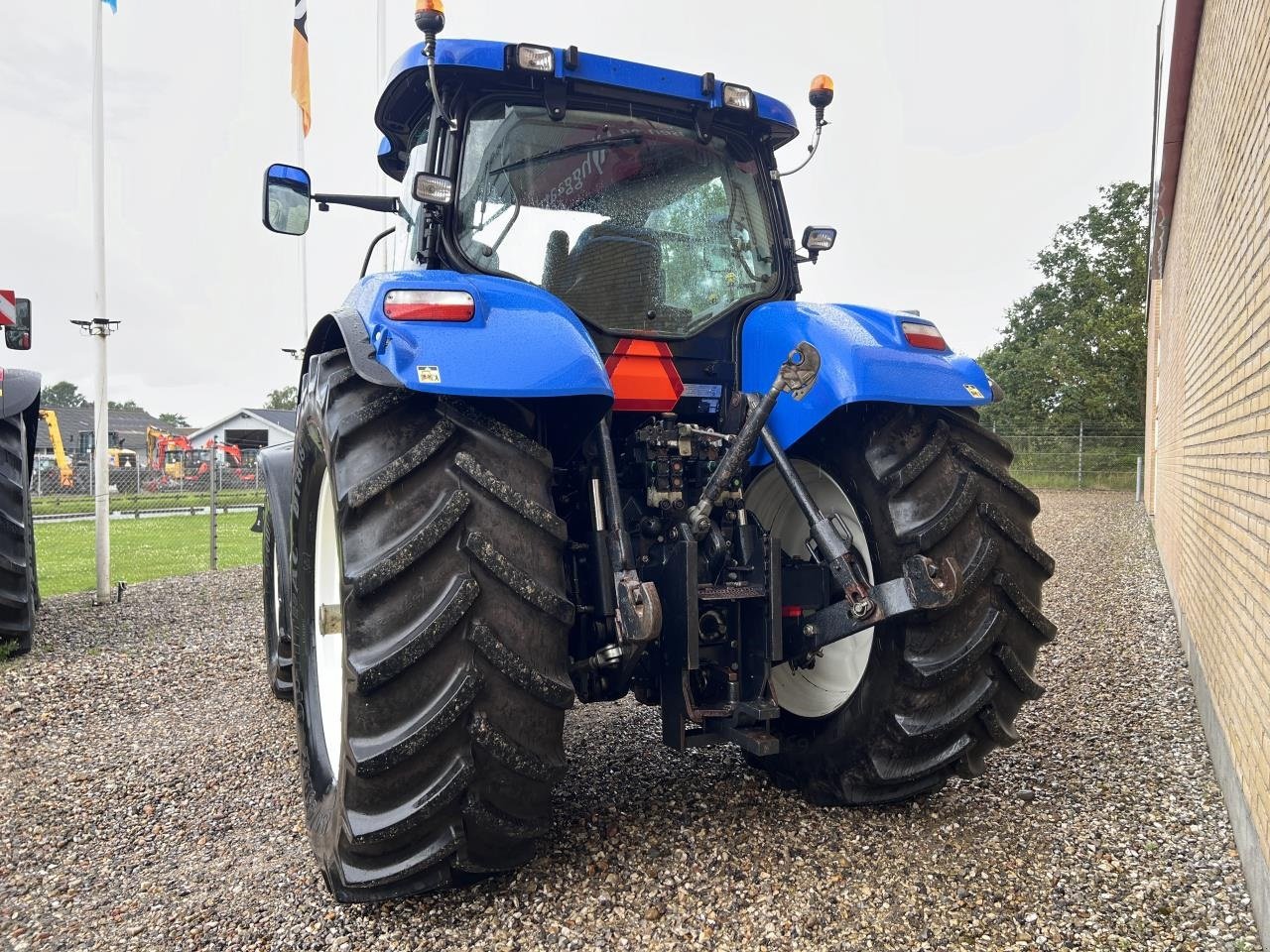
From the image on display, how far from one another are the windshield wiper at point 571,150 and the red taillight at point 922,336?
115 centimetres

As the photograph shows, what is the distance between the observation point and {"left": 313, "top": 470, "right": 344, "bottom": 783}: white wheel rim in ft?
9.55

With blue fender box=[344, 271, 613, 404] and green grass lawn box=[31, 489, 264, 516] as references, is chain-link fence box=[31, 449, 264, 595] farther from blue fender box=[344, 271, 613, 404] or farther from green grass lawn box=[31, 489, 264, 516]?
blue fender box=[344, 271, 613, 404]

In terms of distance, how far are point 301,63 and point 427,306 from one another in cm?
991

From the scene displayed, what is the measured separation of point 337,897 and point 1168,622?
6.33 meters

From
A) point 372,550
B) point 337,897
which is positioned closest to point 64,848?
point 337,897

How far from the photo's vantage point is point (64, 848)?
9.59 feet

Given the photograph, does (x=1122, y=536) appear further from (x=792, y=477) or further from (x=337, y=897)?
(x=337, y=897)

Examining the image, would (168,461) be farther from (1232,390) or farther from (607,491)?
(1232,390)

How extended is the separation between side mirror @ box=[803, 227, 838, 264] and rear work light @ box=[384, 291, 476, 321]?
178 centimetres

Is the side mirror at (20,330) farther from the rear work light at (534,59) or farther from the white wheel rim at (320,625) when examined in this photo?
the rear work light at (534,59)

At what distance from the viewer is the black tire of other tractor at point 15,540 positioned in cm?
518

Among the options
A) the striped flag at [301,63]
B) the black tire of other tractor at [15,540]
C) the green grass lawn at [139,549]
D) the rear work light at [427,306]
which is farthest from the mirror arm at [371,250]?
the striped flag at [301,63]

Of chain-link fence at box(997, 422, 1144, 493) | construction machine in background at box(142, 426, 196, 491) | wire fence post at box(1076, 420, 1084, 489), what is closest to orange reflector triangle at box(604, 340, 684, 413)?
construction machine in background at box(142, 426, 196, 491)

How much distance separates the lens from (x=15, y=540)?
5.20 m
